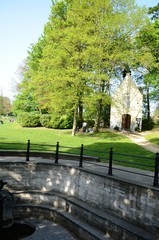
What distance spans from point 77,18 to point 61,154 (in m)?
17.4

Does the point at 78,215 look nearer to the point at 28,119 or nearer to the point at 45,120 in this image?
the point at 45,120

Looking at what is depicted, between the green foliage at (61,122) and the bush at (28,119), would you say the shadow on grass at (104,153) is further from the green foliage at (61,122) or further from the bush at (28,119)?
the bush at (28,119)

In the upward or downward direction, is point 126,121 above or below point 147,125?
above

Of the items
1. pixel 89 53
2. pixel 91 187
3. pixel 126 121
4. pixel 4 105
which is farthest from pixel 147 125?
pixel 4 105

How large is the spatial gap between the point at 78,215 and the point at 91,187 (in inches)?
49.7

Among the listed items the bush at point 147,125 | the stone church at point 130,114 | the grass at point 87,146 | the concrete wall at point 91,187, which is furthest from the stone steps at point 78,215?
the bush at point 147,125

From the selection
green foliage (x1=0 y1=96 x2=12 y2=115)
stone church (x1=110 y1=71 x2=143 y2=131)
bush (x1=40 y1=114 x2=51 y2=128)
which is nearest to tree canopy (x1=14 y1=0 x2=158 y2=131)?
bush (x1=40 y1=114 x2=51 y2=128)

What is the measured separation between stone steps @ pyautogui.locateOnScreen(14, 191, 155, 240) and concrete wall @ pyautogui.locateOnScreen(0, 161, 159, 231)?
0.32 m

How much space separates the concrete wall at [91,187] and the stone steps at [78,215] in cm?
32

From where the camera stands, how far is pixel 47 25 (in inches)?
1394

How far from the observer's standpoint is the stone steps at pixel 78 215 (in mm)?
8906

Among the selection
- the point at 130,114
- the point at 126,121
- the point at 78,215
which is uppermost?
the point at 130,114

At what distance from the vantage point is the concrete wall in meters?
8.75

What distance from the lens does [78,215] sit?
10.9 meters
